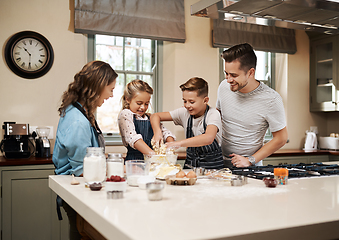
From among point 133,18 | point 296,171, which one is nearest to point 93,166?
point 296,171

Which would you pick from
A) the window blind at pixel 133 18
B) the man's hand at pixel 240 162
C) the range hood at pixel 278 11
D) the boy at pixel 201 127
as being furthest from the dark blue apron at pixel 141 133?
the window blind at pixel 133 18

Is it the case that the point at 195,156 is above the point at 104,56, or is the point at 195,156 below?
below

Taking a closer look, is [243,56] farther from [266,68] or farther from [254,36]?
[266,68]

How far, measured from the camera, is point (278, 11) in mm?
1854

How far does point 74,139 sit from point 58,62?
2070 mm

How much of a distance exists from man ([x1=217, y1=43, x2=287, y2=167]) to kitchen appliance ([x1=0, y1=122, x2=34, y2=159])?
1805 millimetres

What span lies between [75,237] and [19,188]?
1431mm

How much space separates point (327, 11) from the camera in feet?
6.03

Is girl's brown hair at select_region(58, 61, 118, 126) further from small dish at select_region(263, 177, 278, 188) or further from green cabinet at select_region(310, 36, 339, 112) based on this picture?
green cabinet at select_region(310, 36, 339, 112)

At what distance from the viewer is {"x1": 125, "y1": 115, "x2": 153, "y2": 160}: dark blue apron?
2266 millimetres

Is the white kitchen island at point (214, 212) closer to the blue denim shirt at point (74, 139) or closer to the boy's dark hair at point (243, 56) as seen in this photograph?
the blue denim shirt at point (74, 139)

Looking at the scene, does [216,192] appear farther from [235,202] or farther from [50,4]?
[50,4]

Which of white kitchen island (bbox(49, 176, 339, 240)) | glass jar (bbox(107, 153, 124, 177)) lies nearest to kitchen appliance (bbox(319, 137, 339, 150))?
white kitchen island (bbox(49, 176, 339, 240))

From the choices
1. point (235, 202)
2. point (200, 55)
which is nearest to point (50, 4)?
point (200, 55)
